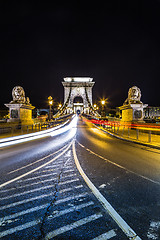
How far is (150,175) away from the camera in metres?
3.81

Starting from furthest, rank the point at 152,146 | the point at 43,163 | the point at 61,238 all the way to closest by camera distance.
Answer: the point at 152,146 < the point at 43,163 < the point at 61,238

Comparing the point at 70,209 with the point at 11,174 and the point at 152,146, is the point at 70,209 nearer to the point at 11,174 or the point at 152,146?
the point at 11,174

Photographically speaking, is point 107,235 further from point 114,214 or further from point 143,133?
point 143,133

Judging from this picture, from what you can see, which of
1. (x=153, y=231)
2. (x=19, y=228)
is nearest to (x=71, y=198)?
(x=19, y=228)

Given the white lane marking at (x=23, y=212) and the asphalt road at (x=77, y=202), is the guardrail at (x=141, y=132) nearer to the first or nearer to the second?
the asphalt road at (x=77, y=202)

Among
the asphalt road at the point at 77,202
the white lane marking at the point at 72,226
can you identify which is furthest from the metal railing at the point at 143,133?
the white lane marking at the point at 72,226

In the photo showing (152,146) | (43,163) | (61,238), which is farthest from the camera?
(152,146)

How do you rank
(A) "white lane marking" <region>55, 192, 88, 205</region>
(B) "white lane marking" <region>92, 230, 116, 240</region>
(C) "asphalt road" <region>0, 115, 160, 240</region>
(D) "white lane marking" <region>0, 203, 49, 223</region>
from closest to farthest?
(B) "white lane marking" <region>92, 230, 116, 240</region> → (C) "asphalt road" <region>0, 115, 160, 240</region> → (D) "white lane marking" <region>0, 203, 49, 223</region> → (A) "white lane marking" <region>55, 192, 88, 205</region>

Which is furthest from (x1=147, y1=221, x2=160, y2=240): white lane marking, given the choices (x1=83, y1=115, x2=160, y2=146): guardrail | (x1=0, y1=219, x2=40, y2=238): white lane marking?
(x1=83, y1=115, x2=160, y2=146): guardrail

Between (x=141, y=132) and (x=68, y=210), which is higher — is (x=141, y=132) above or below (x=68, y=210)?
above

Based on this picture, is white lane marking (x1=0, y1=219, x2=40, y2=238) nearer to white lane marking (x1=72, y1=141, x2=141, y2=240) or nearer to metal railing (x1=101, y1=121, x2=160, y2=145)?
white lane marking (x1=72, y1=141, x2=141, y2=240)

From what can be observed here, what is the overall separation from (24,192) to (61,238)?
62.6 inches

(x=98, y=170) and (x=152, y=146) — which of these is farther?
(x=152, y=146)

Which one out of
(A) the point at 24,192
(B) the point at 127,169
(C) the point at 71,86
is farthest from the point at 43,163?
Result: (C) the point at 71,86
